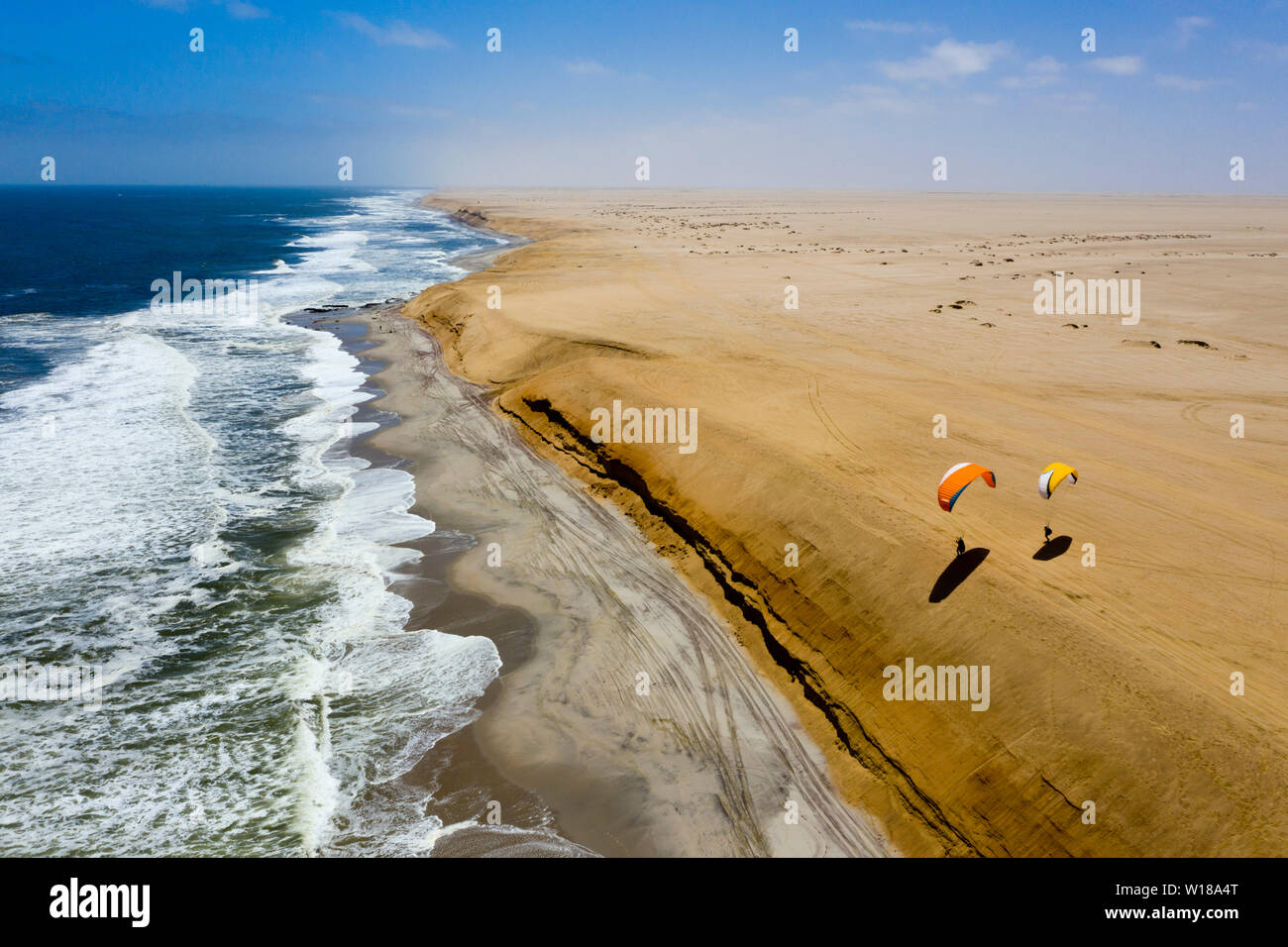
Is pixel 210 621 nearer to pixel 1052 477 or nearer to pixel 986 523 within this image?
pixel 986 523

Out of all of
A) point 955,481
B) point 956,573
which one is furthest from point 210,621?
point 955,481

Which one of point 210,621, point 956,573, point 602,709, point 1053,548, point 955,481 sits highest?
point 955,481

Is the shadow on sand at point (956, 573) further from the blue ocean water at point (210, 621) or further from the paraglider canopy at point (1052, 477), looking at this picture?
the blue ocean water at point (210, 621)

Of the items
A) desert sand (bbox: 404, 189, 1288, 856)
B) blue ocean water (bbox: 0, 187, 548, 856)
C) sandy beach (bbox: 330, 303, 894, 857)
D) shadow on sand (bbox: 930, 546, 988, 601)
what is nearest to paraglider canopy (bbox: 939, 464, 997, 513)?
shadow on sand (bbox: 930, 546, 988, 601)

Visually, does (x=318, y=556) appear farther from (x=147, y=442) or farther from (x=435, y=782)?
(x=147, y=442)

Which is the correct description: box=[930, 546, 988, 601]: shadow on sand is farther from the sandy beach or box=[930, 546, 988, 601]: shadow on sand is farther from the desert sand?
the sandy beach

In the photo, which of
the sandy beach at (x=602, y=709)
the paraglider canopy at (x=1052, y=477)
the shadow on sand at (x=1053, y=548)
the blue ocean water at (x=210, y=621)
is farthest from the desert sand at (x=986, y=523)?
the blue ocean water at (x=210, y=621)

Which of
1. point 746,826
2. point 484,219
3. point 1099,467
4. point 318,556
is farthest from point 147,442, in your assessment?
point 484,219
